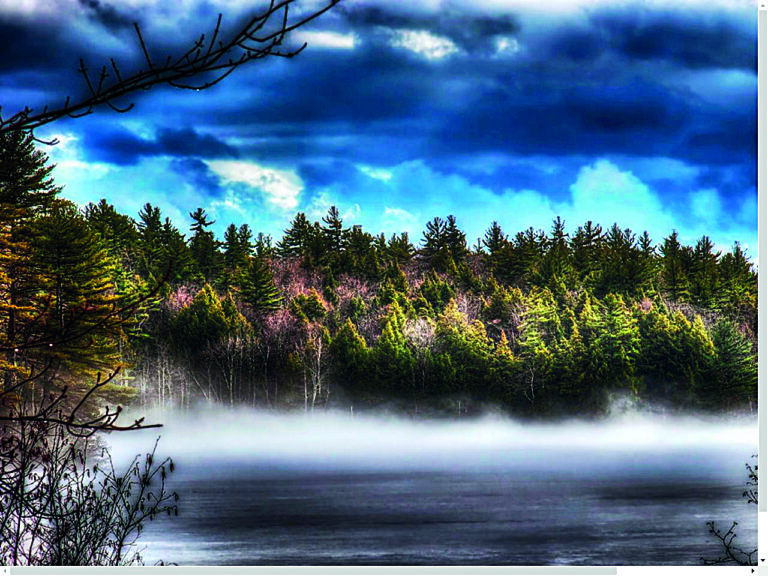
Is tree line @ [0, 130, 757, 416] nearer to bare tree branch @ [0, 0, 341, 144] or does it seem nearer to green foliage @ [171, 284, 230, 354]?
green foliage @ [171, 284, 230, 354]

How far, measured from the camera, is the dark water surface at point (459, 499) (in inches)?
464

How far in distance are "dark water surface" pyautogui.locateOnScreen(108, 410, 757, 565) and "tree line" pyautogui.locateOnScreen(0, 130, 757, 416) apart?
45.8 inches

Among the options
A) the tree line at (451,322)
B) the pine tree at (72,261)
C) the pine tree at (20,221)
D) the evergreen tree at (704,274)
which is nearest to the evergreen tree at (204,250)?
the tree line at (451,322)

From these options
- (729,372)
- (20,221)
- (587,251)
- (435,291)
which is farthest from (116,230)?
(729,372)

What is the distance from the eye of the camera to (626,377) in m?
25.6

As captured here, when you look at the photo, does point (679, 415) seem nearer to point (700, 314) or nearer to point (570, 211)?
point (700, 314)

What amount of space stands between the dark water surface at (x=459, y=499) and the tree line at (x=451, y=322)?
3.82 ft

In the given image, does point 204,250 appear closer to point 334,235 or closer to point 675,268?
point 334,235

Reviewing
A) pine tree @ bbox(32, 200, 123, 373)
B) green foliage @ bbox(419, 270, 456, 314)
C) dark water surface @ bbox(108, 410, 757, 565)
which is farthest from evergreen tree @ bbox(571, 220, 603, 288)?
pine tree @ bbox(32, 200, 123, 373)

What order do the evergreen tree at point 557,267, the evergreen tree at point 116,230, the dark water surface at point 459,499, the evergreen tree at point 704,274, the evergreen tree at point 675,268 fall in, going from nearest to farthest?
the dark water surface at point 459,499 < the evergreen tree at point 116,230 < the evergreen tree at point 704,274 < the evergreen tree at point 675,268 < the evergreen tree at point 557,267

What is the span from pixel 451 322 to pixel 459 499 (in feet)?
31.4

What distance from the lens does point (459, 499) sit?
687 inches

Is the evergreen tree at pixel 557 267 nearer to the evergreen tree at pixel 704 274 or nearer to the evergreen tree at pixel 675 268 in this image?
the evergreen tree at pixel 675 268

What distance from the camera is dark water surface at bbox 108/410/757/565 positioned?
11781mm
